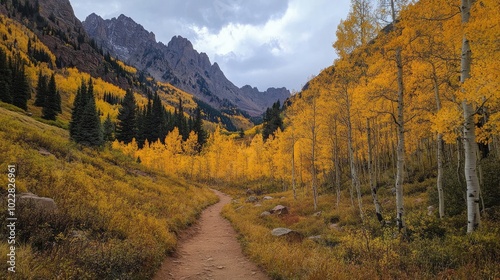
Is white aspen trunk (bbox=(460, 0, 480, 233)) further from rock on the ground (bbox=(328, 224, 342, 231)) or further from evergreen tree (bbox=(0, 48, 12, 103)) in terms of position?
evergreen tree (bbox=(0, 48, 12, 103))

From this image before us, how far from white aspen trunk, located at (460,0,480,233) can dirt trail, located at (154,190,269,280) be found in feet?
21.0

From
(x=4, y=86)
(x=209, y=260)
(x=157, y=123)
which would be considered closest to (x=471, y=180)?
(x=209, y=260)

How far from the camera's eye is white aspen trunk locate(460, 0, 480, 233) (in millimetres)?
7543

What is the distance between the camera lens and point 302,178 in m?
33.9

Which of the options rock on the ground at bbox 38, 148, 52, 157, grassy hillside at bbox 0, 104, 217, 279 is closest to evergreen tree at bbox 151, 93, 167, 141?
rock on the ground at bbox 38, 148, 52, 157

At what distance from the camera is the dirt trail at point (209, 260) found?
837cm

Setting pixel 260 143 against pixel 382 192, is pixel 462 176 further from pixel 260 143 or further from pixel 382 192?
pixel 260 143

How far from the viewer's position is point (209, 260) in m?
10.2

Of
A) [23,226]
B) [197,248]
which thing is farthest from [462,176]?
[23,226]

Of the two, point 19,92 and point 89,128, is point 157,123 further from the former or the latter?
point 89,128

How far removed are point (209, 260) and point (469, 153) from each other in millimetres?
9475

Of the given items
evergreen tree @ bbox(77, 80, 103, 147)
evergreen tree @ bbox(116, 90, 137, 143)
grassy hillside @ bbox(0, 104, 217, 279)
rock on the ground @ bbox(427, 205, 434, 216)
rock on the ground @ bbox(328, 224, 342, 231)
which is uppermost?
evergreen tree @ bbox(116, 90, 137, 143)

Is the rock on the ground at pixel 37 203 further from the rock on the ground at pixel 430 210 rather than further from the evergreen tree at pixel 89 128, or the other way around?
the evergreen tree at pixel 89 128

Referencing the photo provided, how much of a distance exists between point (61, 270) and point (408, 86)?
Result: 17.0 m
